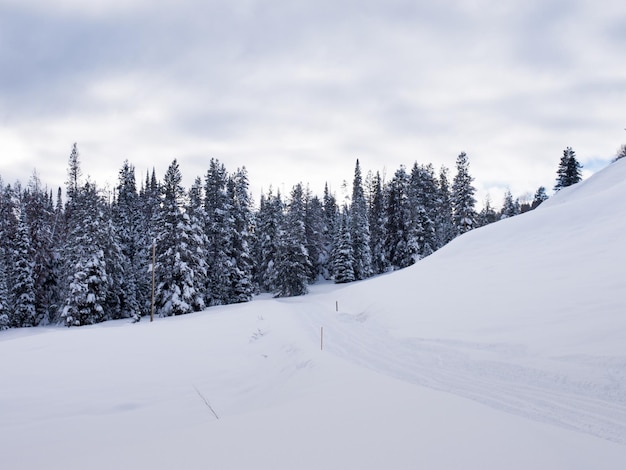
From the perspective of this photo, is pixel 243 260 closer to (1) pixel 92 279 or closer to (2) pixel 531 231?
(1) pixel 92 279

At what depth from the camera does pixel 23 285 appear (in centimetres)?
3600

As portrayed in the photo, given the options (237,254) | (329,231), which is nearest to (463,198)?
(329,231)

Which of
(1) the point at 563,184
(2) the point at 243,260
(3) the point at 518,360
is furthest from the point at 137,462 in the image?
(1) the point at 563,184

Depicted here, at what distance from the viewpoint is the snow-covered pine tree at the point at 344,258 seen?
4900 centimetres

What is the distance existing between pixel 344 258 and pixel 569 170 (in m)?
35.5

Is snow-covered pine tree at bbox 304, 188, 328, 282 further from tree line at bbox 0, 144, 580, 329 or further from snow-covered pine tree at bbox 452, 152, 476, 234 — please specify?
snow-covered pine tree at bbox 452, 152, 476, 234

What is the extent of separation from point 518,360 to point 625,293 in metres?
4.68

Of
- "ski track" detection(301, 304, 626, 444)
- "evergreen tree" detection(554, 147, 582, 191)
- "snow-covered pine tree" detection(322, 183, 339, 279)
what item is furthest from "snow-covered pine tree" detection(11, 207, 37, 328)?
"evergreen tree" detection(554, 147, 582, 191)

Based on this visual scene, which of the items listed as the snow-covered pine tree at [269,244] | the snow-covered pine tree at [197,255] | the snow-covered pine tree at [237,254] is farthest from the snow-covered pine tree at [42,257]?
the snow-covered pine tree at [269,244]

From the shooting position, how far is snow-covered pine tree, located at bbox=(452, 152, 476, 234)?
47469 mm

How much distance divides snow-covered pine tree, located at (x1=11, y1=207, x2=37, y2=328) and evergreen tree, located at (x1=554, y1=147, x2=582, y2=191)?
69193mm

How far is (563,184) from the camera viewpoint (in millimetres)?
51062

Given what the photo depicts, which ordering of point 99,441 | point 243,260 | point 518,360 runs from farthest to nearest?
point 243,260 → point 518,360 → point 99,441

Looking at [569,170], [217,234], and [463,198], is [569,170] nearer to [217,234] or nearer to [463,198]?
[463,198]
